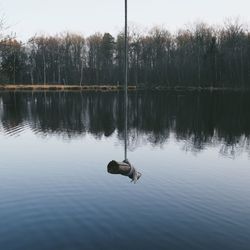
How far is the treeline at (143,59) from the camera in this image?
434ft

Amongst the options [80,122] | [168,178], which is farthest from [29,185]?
[80,122]

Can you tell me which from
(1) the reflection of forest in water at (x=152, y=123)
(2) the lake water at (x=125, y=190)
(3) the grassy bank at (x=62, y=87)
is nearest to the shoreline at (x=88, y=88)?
(3) the grassy bank at (x=62, y=87)

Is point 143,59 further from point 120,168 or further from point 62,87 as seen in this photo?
point 120,168

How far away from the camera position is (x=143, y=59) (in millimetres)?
152625

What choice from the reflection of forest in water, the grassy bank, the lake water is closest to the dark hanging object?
the lake water

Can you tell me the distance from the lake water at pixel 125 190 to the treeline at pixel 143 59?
88.4m

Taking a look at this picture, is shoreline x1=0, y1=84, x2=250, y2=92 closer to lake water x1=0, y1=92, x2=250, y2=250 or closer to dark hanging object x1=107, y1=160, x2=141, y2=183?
lake water x1=0, y1=92, x2=250, y2=250

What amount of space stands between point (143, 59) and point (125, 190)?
132799 mm

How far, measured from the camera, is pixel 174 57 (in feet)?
488

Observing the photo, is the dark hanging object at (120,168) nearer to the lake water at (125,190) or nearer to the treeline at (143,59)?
the lake water at (125,190)

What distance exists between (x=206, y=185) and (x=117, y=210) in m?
6.66

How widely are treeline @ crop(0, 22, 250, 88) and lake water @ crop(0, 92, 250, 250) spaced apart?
88355mm

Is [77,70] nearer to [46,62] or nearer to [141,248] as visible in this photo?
[46,62]

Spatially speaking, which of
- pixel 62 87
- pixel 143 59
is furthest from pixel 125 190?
pixel 143 59
